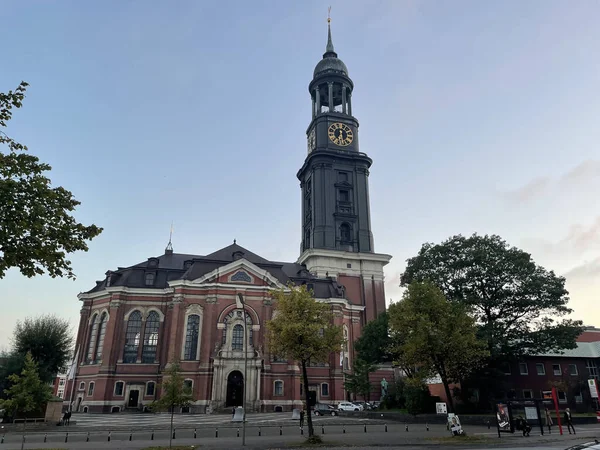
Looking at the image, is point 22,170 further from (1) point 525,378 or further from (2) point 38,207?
(1) point 525,378

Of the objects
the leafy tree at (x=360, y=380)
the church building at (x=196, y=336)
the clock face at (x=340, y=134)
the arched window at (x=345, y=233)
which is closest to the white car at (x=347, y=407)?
the leafy tree at (x=360, y=380)

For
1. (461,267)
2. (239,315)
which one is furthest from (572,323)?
(239,315)

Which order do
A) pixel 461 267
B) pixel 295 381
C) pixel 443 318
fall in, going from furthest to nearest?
pixel 295 381
pixel 461 267
pixel 443 318

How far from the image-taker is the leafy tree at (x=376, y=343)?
49.2 m

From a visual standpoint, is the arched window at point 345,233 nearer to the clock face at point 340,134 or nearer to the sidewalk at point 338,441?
the clock face at point 340,134

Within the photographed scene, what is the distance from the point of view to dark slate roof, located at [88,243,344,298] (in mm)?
53647

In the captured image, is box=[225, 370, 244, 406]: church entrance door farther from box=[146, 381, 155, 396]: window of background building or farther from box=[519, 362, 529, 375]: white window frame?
box=[519, 362, 529, 375]: white window frame

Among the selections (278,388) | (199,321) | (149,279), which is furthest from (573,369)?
(149,279)

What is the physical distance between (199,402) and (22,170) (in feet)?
130

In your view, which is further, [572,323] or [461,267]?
[461,267]

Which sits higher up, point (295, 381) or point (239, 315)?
point (239, 315)

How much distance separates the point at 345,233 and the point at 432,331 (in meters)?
44.9

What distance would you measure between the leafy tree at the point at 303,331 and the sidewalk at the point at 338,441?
3.57 metres

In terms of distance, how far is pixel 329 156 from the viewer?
7562 centimetres
